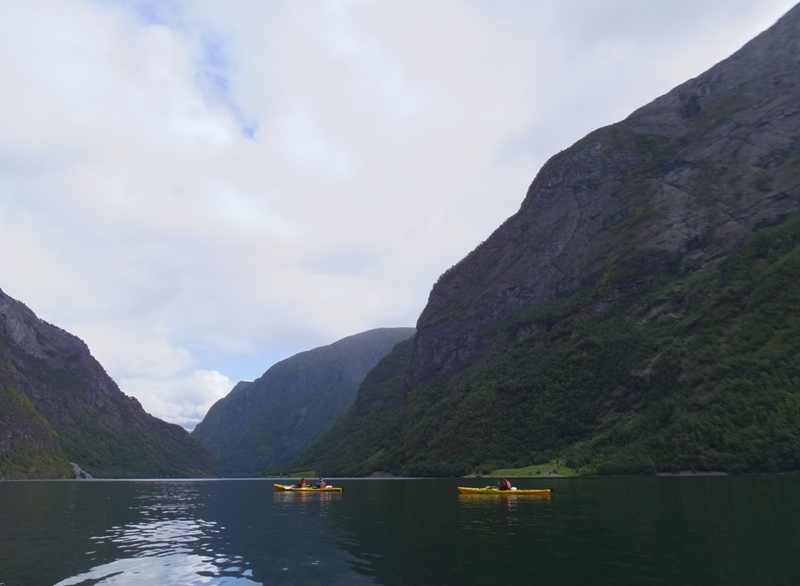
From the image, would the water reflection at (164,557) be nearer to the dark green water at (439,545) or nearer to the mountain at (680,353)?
the dark green water at (439,545)

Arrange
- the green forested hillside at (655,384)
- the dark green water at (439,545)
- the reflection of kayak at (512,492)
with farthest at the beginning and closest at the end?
the green forested hillside at (655,384), the reflection of kayak at (512,492), the dark green water at (439,545)

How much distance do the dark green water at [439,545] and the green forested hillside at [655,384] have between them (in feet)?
189

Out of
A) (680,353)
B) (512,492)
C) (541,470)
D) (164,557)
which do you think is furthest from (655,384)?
(164,557)

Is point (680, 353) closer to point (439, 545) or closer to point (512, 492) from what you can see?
point (512, 492)

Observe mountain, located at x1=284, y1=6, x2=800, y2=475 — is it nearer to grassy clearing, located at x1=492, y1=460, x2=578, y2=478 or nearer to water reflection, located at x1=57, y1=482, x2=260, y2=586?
grassy clearing, located at x1=492, y1=460, x2=578, y2=478


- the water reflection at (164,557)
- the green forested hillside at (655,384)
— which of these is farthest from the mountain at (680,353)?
the water reflection at (164,557)

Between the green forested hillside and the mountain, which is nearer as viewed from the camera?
the green forested hillside

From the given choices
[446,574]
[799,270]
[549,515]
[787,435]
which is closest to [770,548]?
[446,574]

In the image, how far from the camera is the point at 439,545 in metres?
34.0

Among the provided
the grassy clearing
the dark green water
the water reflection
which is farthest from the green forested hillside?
the water reflection

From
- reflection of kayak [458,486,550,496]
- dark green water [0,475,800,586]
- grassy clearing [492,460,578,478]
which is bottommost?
dark green water [0,475,800,586]

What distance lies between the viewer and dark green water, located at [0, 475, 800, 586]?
25734 mm

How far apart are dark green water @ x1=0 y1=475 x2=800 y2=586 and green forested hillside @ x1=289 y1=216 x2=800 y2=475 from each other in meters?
57.5

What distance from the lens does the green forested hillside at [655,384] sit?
106 metres
